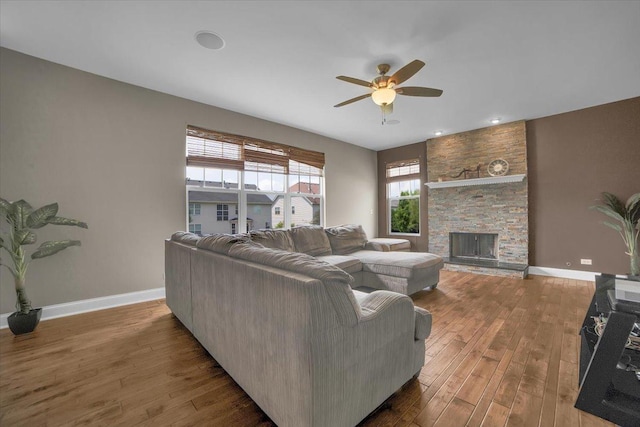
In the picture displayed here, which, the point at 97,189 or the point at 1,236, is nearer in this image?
the point at 1,236

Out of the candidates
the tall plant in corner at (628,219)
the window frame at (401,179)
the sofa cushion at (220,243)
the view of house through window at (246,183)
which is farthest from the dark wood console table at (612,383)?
the window frame at (401,179)

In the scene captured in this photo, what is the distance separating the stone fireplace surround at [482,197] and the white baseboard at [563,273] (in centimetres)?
28

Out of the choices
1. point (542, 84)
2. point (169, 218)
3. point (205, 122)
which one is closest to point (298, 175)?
point (205, 122)

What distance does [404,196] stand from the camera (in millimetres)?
6766

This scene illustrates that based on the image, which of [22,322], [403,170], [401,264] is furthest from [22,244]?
[403,170]

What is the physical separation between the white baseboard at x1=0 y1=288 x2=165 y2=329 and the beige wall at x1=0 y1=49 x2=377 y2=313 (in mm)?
64

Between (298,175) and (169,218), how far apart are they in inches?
100

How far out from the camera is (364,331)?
4.21 ft

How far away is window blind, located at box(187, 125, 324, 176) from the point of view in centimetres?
401

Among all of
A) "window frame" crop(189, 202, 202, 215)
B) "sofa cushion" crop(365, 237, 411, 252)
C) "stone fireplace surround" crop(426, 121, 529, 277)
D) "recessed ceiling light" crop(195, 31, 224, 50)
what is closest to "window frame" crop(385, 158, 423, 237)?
"stone fireplace surround" crop(426, 121, 529, 277)

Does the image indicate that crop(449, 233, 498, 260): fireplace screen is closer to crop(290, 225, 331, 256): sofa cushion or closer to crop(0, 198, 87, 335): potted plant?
crop(290, 225, 331, 256): sofa cushion

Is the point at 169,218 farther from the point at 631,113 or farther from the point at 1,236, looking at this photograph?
the point at 631,113

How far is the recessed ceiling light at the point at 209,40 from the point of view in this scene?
2455 millimetres

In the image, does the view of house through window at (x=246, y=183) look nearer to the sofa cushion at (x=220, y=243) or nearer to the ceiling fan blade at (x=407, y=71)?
the sofa cushion at (x=220, y=243)
